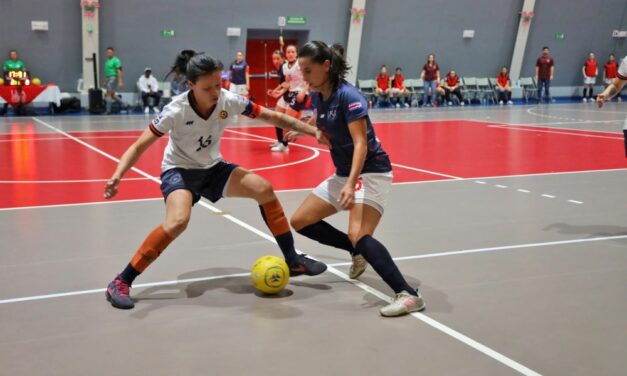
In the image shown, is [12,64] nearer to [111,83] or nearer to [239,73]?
[111,83]

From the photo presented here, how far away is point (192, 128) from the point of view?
522cm

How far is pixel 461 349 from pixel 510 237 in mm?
3030

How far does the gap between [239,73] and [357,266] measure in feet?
61.2

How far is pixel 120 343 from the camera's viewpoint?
4184mm

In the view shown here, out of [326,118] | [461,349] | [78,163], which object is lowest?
[78,163]

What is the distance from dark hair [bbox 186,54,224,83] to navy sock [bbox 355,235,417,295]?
1.60 meters

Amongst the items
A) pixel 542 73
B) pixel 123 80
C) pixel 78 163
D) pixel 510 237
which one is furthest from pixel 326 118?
pixel 542 73

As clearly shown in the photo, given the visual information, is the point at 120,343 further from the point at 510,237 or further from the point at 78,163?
the point at 78,163

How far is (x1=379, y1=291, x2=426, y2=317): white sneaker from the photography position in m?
4.63

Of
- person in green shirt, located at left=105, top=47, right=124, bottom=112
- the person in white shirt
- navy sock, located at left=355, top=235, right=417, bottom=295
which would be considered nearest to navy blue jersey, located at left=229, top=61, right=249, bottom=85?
the person in white shirt

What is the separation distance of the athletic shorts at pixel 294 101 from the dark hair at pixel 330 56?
8.66m

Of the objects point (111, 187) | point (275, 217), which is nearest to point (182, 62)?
point (111, 187)

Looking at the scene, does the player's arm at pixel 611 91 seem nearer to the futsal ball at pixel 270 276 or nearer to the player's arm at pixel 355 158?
the player's arm at pixel 355 158

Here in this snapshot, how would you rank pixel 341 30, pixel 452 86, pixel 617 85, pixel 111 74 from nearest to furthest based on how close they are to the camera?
pixel 617 85 < pixel 111 74 < pixel 341 30 < pixel 452 86
